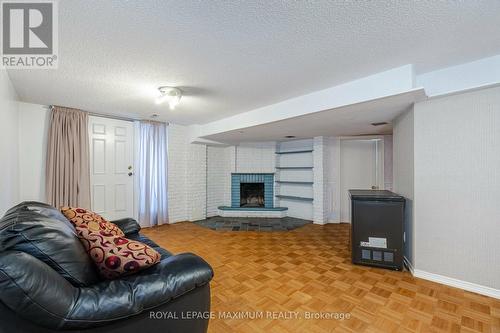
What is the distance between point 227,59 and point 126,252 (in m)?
1.64

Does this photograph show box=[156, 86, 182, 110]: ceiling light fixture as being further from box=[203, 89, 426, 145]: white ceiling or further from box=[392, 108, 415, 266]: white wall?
box=[392, 108, 415, 266]: white wall

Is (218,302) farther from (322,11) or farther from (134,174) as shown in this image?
(134,174)

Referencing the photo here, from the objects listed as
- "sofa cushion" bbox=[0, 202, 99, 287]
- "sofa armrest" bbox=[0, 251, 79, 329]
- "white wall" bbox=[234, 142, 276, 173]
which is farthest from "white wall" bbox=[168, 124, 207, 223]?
"sofa armrest" bbox=[0, 251, 79, 329]

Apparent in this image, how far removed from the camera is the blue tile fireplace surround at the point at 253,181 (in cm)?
539

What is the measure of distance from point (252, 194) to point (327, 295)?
150 inches

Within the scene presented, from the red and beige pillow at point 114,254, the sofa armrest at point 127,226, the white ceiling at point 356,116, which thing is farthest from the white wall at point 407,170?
the sofa armrest at point 127,226

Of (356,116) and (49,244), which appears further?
(356,116)

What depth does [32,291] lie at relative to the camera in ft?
2.58

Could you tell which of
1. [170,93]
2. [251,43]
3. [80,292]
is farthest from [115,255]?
[170,93]

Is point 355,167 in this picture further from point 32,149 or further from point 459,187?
point 32,149

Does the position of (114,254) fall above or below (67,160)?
below

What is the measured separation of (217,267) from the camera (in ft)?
8.26

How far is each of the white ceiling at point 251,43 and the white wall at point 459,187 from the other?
47 cm

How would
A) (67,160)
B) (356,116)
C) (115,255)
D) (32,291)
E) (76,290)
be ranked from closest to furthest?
(32,291), (76,290), (115,255), (356,116), (67,160)
